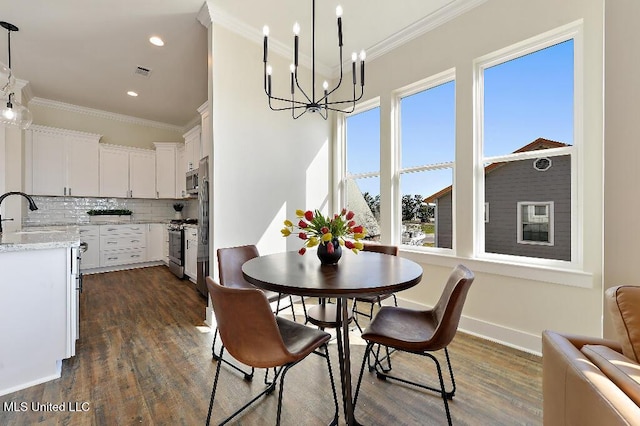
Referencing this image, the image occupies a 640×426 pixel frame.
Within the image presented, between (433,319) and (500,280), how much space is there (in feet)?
3.87

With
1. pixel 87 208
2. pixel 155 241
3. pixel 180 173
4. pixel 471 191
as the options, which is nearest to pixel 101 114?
pixel 180 173

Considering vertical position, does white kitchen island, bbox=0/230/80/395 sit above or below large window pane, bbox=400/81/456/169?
below

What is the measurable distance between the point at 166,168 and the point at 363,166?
4.42 metres

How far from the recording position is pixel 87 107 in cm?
521

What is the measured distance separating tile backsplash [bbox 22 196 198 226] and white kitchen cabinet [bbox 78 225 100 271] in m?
0.57

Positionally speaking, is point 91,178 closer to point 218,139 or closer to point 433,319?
point 218,139

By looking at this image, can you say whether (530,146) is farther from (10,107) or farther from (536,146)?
(10,107)

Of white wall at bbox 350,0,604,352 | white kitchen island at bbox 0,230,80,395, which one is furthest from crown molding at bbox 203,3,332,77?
white kitchen island at bbox 0,230,80,395

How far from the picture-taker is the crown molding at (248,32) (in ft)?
9.08

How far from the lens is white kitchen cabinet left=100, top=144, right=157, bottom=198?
5346mm

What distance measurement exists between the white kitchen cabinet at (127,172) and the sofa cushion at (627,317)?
6.72m

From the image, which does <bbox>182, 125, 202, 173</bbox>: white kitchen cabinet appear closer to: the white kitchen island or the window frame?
the white kitchen island

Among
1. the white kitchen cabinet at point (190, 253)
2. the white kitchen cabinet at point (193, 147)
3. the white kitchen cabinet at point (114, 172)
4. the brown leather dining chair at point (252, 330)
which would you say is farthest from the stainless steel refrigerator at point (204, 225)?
the white kitchen cabinet at point (114, 172)

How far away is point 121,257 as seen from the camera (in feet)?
17.4
